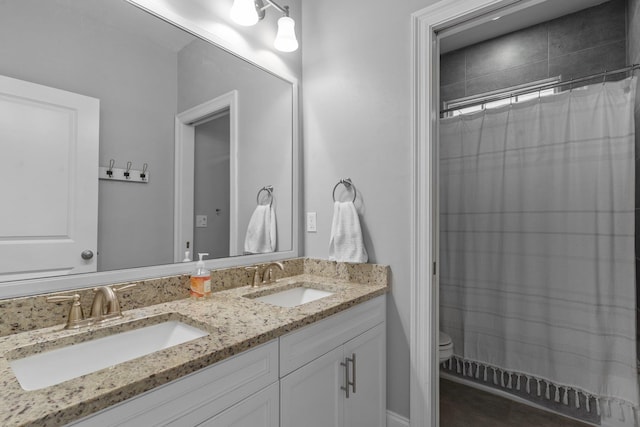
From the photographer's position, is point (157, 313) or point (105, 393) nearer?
point (105, 393)

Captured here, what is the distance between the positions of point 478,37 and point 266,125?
6.41 feet

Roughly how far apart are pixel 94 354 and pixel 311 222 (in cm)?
118

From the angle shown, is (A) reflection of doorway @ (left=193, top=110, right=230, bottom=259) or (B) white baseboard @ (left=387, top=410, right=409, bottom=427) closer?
(A) reflection of doorway @ (left=193, top=110, right=230, bottom=259)

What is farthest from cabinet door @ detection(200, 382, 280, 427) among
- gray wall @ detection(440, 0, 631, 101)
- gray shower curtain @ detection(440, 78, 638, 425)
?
gray wall @ detection(440, 0, 631, 101)

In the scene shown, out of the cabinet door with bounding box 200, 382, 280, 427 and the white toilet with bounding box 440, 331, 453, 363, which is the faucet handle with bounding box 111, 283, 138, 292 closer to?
the cabinet door with bounding box 200, 382, 280, 427

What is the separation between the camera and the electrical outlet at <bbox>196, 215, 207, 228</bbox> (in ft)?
4.75

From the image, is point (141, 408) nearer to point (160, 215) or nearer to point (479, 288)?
point (160, 215)

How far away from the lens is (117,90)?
47.1 inches

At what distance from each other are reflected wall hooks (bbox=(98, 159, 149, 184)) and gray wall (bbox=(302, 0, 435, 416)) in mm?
891

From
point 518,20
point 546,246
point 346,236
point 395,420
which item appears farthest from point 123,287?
point 518,20

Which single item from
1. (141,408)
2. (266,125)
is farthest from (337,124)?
(141,408)

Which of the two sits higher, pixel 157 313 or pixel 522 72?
pixel 522 72

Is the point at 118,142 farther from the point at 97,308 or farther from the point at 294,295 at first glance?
the point at 294,295

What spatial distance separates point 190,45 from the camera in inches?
55.2
